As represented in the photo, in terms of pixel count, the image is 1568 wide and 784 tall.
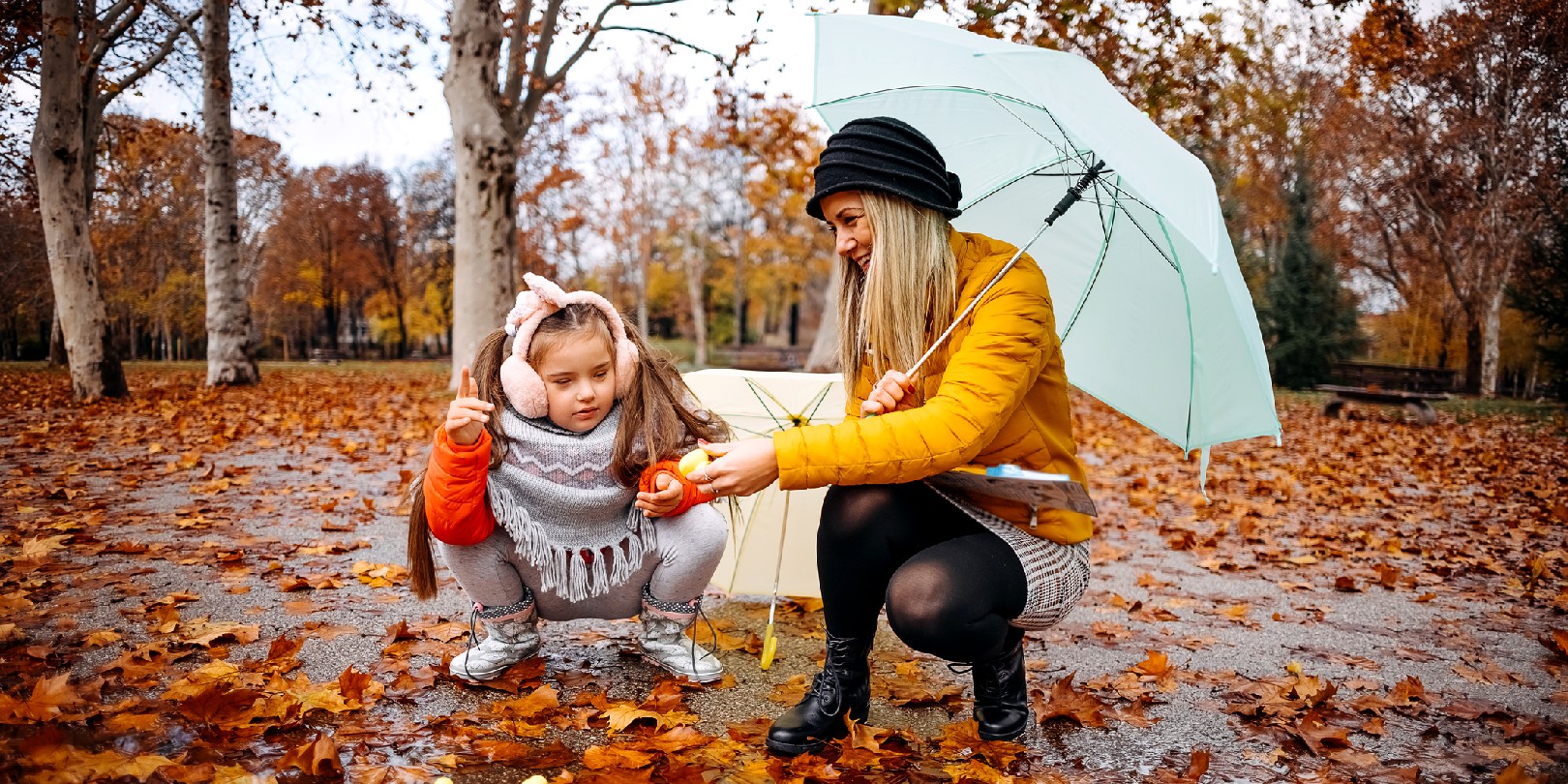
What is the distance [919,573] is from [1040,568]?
321mm

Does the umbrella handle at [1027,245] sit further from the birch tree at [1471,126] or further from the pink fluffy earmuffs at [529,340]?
the birch tree at [1471,126]

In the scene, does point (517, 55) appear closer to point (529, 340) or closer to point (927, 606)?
point (529, 340)

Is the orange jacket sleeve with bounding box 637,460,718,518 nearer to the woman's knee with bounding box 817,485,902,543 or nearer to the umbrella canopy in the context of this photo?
the woman's knee with bounding box 817,485,902,543

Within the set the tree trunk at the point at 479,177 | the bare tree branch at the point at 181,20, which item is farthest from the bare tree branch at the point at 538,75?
the bare tree branch at the point at 181,20

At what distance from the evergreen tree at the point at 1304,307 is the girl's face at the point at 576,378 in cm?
2615

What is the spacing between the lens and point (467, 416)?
229 cm

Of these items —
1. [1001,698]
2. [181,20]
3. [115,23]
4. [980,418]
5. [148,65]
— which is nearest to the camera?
[980,418]

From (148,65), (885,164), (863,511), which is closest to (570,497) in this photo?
(863,511)

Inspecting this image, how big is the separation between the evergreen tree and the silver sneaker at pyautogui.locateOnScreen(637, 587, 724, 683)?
25893 millimetres

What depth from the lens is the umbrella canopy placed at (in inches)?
121

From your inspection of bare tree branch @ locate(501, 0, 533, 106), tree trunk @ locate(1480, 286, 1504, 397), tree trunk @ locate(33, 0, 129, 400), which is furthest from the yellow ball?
tree trunk @ locate(1480, 286, 1504, 397)

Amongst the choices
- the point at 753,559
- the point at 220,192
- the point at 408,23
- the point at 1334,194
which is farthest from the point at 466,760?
the point at 1334,194

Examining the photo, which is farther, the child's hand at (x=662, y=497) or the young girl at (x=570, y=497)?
the young girl at (x=570, y=497)

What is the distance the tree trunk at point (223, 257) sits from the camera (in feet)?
39.9
